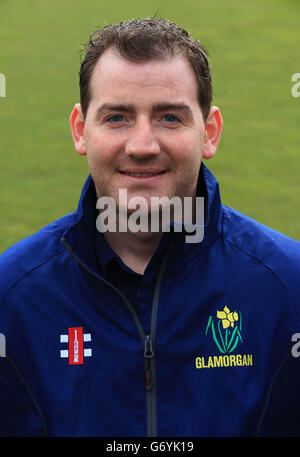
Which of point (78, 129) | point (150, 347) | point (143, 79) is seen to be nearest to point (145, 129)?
point (143, 79)

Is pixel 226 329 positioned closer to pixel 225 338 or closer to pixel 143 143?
pixel 225 338

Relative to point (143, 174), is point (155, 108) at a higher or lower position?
higher

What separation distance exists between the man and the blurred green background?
3.49 metres

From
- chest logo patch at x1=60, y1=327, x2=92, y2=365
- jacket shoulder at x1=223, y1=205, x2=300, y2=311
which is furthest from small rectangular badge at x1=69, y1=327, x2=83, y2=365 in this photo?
jacket shoulder at x1=223, y1=205, x2=300, y2=311

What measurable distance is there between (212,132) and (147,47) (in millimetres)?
382

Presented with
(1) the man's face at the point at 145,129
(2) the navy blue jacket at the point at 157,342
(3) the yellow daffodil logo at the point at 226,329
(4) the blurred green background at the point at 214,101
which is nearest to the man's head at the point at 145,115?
(1) the man's face at the point at 145,129

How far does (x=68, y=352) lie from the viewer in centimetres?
256

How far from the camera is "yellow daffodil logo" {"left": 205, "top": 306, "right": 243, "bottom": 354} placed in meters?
2.57

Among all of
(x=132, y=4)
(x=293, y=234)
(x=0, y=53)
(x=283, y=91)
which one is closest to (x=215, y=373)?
(x=293, y=234)

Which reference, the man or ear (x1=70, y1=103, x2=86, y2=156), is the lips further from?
ear (x1=70, y1=103, x2=86, y2=156)

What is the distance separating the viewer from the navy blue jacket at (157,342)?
98.8 inches

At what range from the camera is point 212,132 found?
9.27ft

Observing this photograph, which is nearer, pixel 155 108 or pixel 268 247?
pixel 155 108

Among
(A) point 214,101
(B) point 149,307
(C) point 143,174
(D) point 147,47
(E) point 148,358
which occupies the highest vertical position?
(A) point 214,101
